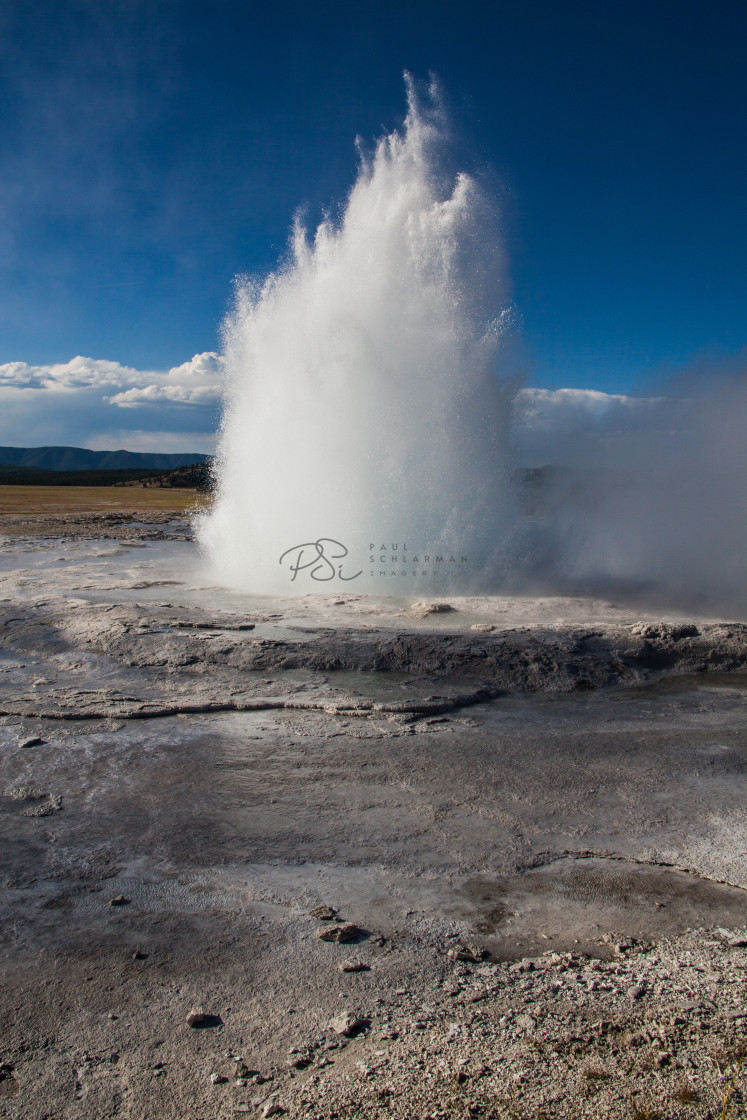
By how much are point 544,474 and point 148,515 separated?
22.4m

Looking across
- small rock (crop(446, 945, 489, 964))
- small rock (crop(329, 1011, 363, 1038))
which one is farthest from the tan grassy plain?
small rock (crop(329, 1011, 363, 1038))

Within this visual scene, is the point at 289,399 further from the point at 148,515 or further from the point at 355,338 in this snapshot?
the point at 148,515

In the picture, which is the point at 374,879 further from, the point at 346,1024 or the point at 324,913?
the point at 346,1024

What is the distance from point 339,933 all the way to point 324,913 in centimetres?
21

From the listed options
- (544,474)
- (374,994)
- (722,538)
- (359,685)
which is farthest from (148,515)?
(374,994)

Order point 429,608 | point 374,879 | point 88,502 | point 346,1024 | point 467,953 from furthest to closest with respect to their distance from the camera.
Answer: point 88,502 → point 429,608 → point 374,879 → point 467,953 → point 346,1024

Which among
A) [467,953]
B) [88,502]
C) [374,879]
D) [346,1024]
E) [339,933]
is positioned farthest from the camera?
[88,502]

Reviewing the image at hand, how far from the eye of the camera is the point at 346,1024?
2.50 meters

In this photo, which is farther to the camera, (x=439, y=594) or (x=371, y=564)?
(x=371, y=564)

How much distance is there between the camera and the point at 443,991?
2689 millimetres

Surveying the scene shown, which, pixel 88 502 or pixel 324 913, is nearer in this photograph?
pixel 324 913

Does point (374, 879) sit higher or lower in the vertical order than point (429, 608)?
lower

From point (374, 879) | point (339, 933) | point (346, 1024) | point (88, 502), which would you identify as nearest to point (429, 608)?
point (374, 879)

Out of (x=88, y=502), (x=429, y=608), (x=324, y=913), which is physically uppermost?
(x=88, y=502)
